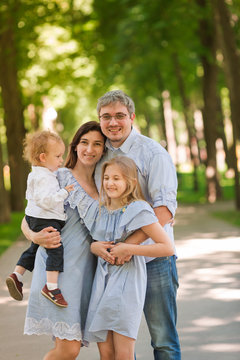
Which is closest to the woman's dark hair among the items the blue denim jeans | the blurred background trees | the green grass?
the blue denim jeans

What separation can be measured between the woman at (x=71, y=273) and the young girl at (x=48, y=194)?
2.2 inches

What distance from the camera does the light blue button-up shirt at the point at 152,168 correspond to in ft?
13.4

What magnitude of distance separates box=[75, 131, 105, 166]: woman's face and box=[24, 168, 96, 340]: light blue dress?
20 centimetres

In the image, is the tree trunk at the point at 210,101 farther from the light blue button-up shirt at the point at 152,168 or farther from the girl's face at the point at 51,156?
the girl's face at the point at 51,156

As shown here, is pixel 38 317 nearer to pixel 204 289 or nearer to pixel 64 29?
pixel 204 289

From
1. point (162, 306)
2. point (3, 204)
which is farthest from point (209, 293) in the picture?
point (3, 204)

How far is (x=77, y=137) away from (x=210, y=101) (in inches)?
703

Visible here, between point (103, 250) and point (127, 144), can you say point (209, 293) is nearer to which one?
point (127, 144)

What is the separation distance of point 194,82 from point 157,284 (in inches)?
928

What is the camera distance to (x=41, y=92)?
2517 centimetres

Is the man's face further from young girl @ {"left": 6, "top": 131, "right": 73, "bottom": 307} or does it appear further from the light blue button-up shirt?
young girl @ {"left": 6, "top": 131, "right": 73, "bottom": 307}

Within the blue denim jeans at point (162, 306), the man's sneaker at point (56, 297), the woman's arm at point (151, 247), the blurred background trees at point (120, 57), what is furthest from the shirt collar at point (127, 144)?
the blurred background trees at point (120, 57)

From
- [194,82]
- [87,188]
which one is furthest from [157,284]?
[194,82]

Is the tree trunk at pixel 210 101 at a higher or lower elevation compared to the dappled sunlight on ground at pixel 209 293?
higher
